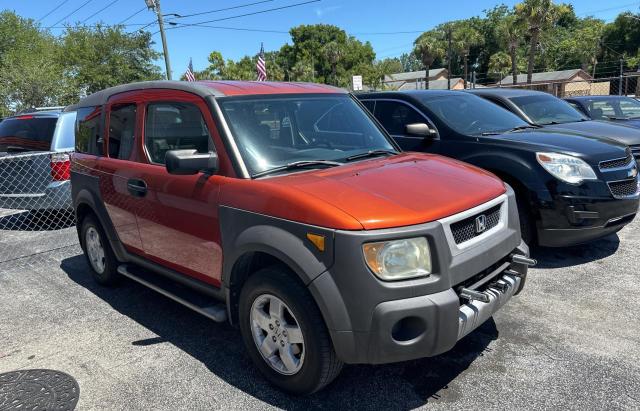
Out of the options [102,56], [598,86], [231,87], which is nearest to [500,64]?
[598,86]

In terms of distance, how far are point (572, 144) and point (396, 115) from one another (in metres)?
2.10

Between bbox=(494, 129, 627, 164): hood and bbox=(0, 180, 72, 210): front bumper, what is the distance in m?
5.87

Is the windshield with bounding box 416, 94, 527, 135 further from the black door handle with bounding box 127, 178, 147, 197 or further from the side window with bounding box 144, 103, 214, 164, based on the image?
the black door handle with bounding box 127, 178, 147, 197

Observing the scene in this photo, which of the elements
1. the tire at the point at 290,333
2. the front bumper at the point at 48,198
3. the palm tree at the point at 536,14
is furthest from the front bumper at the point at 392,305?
the palm tree at the point at 536,14

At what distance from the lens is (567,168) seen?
458 centimetres

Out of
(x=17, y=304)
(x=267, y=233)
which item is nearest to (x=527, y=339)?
(x=267, y=233)

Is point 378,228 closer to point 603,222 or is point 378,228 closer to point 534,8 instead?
point 603,222

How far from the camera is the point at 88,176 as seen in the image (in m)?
4.64

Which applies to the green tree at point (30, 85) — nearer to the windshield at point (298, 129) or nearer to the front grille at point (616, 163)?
the windshield at point (298, 129)

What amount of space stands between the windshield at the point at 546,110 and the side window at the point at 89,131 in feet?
19.0

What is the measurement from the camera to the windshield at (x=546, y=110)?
707 cm

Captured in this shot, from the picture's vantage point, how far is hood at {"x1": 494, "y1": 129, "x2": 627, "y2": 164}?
4.65 metres

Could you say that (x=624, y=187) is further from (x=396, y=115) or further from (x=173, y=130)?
(x=173, y=130)

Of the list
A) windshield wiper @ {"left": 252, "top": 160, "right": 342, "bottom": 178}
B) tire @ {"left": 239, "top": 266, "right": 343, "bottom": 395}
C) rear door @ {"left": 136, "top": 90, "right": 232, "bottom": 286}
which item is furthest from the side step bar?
windshield wiper @ {"left": 252, "top": 160, "right": 342, "bottom": 178}
